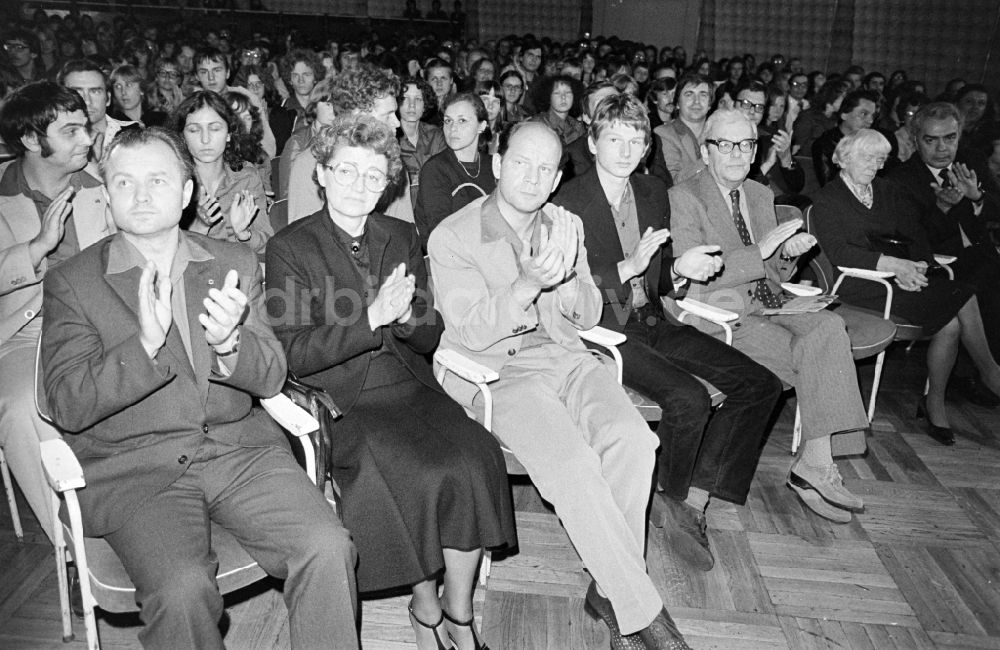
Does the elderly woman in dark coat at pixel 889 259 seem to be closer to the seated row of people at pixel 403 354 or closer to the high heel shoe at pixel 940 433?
the high heel shoe at pixel 940 433

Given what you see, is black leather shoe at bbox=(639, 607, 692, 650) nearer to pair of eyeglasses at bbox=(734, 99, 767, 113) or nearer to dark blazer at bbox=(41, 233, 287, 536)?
dark blazer at bbox=(41, 233, 287, 536)

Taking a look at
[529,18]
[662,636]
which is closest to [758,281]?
[662,636]

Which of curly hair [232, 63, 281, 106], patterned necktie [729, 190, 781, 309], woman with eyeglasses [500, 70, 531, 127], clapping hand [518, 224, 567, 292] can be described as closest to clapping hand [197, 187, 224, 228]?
clapping hand [518, 224, 567, 292]

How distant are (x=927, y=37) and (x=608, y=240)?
9.81 m

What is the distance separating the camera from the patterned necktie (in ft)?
10.2

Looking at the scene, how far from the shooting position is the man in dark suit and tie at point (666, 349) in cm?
260

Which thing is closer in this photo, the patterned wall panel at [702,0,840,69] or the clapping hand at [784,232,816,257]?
the clapping hand at [784,232,816,257]

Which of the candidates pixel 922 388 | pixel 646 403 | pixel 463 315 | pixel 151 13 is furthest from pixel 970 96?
pixel 151 13

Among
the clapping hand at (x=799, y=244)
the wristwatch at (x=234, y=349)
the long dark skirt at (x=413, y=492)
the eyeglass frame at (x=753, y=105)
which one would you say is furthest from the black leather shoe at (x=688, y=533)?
the eyeglass frame at (x=753, y=105)

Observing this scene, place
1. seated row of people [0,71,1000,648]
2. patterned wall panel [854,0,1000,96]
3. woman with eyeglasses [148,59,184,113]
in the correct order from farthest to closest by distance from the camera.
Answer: patterned wall panel [854,0,1000,96] → woman with eyeglasses [148,59,184,113] → seated row of people [0,71,1000,648]

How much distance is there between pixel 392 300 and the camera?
6.64 ft

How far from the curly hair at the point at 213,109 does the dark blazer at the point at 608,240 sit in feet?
4.34

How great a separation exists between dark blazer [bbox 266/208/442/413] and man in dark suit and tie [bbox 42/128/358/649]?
0.46 feet

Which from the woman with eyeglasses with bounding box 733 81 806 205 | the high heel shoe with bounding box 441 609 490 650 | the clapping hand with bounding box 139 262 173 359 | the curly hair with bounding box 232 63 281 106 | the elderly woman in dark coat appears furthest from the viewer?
the curly hair with bounding box 232 63 281 106
